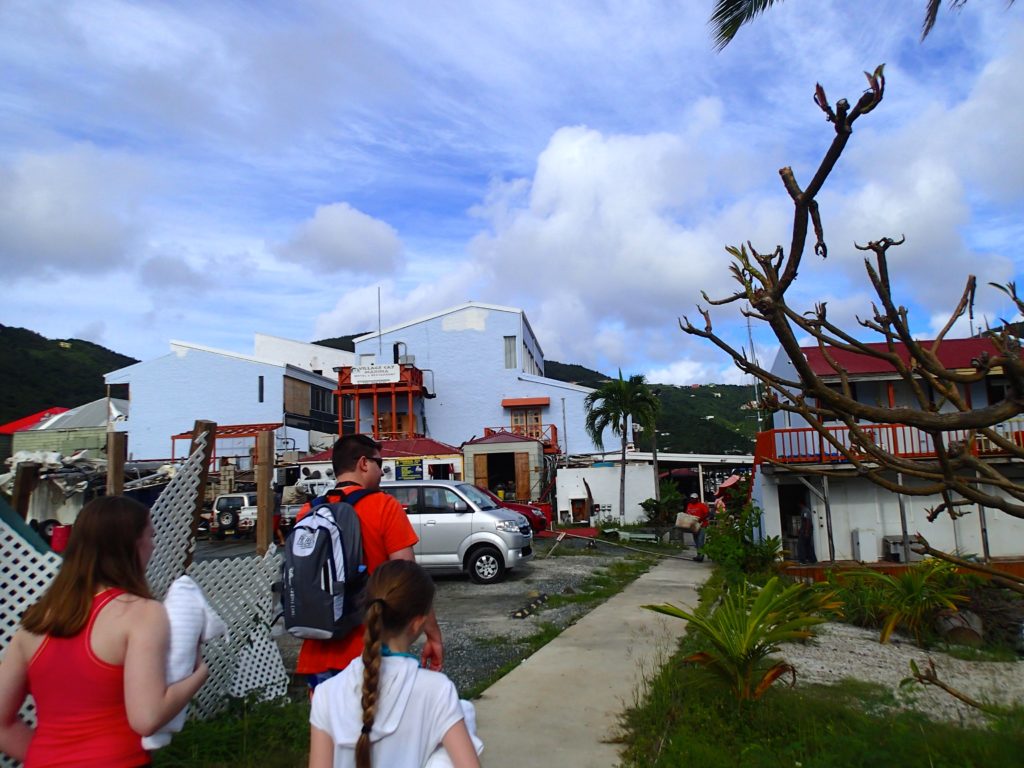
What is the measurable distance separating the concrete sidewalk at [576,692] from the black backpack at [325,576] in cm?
185

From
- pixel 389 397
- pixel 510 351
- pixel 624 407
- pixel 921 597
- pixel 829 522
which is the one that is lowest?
pixel 921 597

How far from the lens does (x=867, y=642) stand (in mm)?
8758

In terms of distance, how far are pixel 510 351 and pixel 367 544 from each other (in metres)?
38.3

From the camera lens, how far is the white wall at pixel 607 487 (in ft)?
89.5

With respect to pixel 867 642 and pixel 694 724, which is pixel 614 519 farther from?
pixel 694 724

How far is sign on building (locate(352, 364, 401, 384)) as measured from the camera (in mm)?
38281

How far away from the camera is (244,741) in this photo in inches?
180

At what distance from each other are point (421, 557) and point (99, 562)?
432 inches

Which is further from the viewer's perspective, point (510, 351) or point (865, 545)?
point (510, 351)

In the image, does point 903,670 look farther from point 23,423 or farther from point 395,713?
point 23,423

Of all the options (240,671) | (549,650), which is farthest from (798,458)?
(240,671)

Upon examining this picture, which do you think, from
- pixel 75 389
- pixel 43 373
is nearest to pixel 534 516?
pixel 75 389

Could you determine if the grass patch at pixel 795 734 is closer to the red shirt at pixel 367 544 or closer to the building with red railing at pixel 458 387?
the red shirt at pixel 367 544

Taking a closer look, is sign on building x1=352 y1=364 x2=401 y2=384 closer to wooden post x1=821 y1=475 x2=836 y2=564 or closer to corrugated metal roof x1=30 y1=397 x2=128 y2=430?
corrugated metal roof x1=30 y1=397 x2=128 y2=430
